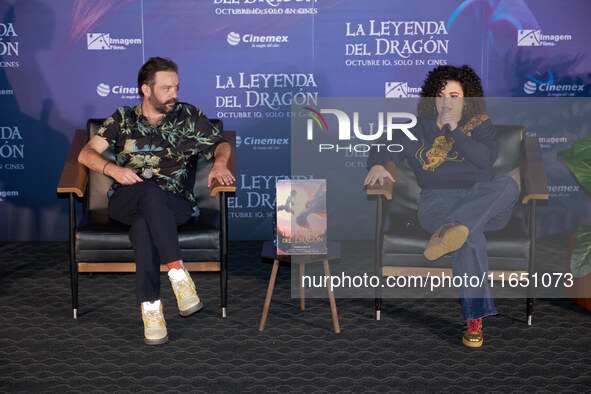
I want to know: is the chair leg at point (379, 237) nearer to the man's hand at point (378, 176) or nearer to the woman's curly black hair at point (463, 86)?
the man's hand at point (378, 176)

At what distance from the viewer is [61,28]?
5.17 metres

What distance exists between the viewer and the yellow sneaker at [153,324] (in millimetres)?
3408

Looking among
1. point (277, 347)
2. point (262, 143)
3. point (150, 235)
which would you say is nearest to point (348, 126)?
point (262, 143)

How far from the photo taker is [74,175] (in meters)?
3.76

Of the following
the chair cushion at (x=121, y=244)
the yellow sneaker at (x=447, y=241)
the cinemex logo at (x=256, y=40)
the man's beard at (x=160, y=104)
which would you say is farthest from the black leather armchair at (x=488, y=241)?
the cinemex logo at (x=256, y=40)

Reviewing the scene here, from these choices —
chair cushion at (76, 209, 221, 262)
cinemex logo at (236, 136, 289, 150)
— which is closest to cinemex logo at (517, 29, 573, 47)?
cinemex logo at (236, 136, 289, 150)

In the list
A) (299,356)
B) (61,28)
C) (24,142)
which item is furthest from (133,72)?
(299,356)

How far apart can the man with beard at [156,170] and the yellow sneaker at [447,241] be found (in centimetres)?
107

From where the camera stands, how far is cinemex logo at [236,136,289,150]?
5.37m

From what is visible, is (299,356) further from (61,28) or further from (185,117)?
(61,28)

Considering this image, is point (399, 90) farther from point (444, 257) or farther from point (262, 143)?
point (444, 257)

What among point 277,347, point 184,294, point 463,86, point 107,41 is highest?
point 107,41

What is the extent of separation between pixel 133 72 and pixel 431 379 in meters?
3.30

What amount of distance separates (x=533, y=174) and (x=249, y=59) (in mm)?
2374
